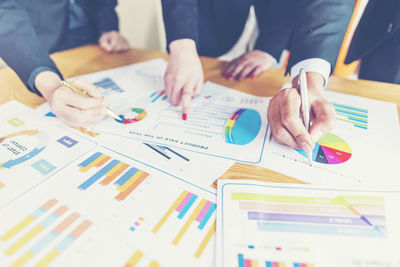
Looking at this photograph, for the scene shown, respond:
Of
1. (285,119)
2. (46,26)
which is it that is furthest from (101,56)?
(285,119)

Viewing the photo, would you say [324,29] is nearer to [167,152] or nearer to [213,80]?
[213,80]

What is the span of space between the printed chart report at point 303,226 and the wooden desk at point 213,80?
0.12ft

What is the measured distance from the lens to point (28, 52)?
2.06 feet

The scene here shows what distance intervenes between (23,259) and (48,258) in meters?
0.03

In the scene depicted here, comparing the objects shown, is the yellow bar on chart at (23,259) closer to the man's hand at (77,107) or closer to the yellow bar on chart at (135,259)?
the yellow bar on chart at (135,259)

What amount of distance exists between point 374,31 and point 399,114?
1.00ft

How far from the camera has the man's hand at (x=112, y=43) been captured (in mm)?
930

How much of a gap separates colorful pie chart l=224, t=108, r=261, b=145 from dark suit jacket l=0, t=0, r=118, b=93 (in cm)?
52

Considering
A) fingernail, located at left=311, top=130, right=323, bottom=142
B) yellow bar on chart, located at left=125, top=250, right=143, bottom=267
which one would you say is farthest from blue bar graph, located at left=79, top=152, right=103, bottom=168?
fingernail, located at left=311, top=130, right=323, bottom=142

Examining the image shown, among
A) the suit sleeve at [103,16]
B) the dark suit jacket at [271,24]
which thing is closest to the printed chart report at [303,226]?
the dark suit jacket at [271,24]

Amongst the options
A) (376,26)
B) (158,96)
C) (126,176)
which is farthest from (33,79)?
(376,26)

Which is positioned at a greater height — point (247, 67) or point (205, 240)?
point (247, 67)

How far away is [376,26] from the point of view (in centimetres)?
71

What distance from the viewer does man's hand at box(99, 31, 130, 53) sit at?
93 cm
